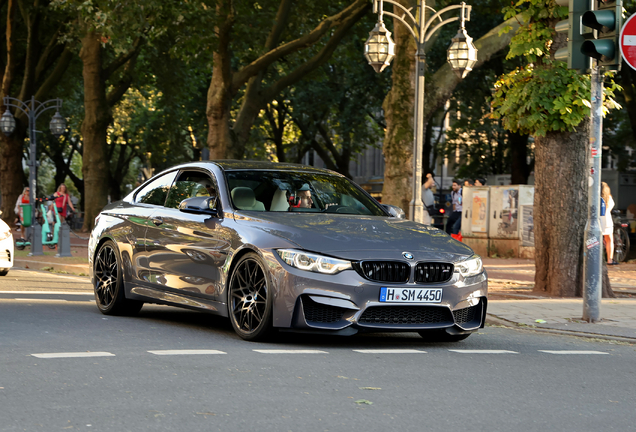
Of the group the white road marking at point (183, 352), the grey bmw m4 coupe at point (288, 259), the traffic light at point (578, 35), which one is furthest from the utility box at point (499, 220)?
the white road marking at point (183, 352)

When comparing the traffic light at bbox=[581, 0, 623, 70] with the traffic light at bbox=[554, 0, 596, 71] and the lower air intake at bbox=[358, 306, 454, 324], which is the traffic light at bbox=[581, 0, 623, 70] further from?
the lower air intake at bbox=[358, 306, 454, 324]

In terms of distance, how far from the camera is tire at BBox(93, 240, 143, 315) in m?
9.98

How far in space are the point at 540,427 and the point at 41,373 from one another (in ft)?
10.1

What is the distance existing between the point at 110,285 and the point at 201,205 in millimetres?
1934

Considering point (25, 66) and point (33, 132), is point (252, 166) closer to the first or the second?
point (33, 132)

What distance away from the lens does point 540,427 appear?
5230 mm

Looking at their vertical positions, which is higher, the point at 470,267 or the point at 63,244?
the point at 470,267

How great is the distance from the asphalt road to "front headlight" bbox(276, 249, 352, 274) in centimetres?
62

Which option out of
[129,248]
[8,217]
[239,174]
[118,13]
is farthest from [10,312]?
[8,217]

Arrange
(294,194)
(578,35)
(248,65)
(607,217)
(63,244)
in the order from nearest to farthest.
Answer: (294,194)
(578,35)
(607,217)
(63,244)
(248,65)

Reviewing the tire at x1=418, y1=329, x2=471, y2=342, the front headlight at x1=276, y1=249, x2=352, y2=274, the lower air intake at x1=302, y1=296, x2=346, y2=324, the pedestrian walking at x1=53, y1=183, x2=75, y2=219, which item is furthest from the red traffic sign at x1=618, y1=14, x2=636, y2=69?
the pedestrian walking at x1=53, y1=183, x2=75, y2=219

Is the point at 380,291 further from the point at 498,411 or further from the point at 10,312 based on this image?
the point at 10,312

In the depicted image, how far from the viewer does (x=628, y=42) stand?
9.99 m

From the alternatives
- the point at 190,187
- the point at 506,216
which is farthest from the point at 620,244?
the point at 190,187
